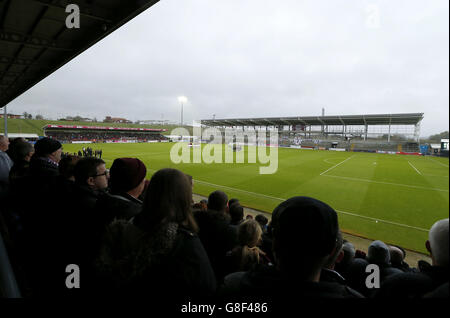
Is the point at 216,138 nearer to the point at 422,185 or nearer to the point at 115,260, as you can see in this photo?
the point at 422,185

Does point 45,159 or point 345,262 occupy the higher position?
point 45,159

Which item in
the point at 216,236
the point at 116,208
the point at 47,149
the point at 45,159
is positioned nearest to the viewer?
the point at 116,208

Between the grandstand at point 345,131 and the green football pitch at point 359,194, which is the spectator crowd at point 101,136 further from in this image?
the green football pitch at point 359,194

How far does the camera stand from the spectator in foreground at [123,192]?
2.06 metres

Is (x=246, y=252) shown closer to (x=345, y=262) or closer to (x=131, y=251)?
(x=131, y=251)

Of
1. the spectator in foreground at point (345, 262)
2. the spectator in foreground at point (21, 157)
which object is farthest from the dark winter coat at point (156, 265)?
the spectator in foreground at point (21, 157)

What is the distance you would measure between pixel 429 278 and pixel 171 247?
1366 mm

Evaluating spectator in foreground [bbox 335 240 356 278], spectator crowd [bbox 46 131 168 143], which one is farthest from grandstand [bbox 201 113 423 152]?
spectator in foreground [bbox 335 240 356 278]

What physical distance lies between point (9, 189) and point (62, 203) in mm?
2104

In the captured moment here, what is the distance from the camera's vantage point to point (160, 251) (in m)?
1.31

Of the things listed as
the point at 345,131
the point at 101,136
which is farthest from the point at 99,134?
the point at 345,131

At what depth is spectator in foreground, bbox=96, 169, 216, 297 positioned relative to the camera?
1.26 meters

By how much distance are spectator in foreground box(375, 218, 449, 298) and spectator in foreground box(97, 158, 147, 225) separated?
185 cm

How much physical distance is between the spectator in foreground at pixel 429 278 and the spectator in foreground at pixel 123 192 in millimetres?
1850
